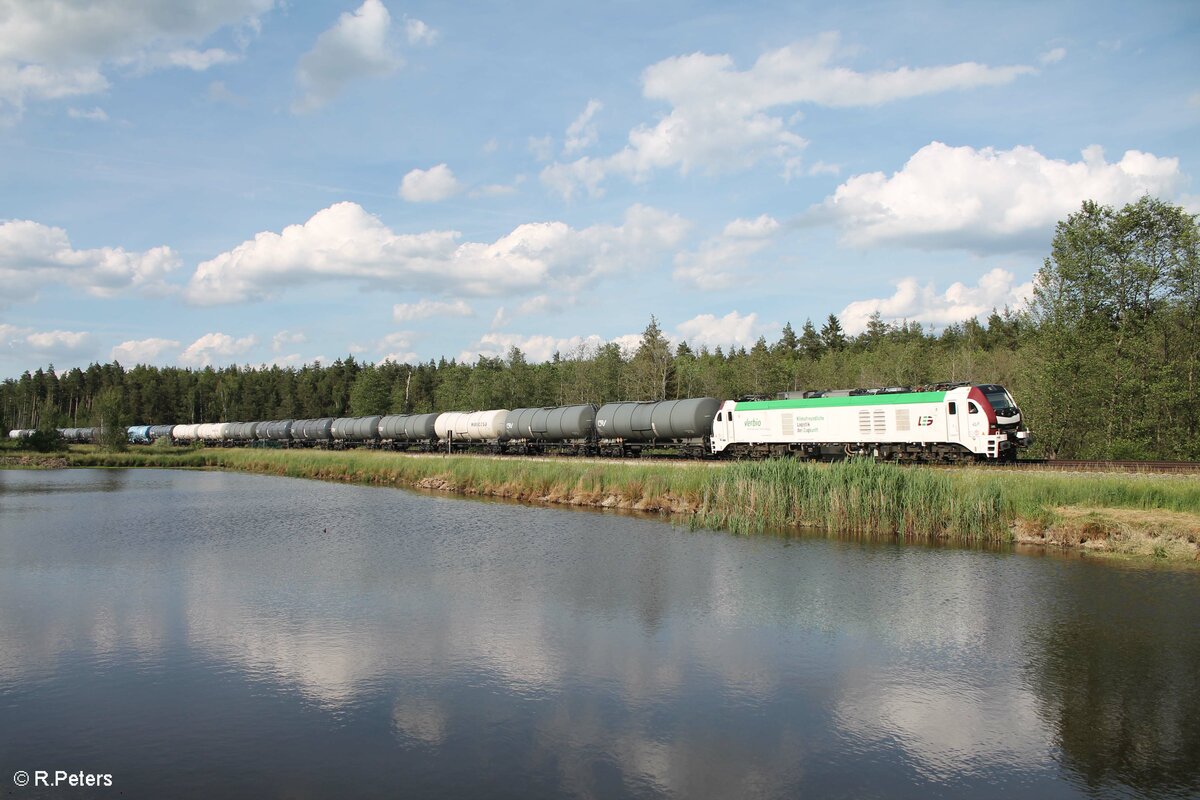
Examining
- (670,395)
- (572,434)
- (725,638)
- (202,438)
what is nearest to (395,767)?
(725,638)

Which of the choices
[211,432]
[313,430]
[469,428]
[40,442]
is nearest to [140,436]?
[211,432]

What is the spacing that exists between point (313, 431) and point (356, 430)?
8.53 m

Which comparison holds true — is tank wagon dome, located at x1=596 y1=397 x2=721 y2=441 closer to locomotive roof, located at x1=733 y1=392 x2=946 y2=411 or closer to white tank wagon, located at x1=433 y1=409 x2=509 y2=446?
locomotive roof, located at x1=733 y1=392 x2=946 y2=411

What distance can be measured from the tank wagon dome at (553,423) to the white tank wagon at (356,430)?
21603 millimetres

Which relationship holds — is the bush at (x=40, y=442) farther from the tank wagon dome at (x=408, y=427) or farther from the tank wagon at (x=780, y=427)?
the tank wagon at (x=780, y=427)

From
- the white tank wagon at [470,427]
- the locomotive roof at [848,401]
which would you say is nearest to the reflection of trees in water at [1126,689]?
the locomotive roof at [848,401]

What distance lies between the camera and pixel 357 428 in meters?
76.1

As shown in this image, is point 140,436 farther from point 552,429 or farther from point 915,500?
point 915,500

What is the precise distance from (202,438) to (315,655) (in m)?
96.3

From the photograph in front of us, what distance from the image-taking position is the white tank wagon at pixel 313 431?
80.3 metres

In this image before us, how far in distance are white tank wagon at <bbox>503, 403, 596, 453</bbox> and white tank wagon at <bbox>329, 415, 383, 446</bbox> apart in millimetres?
20864

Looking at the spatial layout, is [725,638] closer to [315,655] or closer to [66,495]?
[315,655]

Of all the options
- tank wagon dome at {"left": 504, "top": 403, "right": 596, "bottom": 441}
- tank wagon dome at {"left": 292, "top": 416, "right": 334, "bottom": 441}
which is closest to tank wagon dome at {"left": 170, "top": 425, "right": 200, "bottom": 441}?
tank wagon dome at {"left": 292, "top": 416, "right": 334, "bottom": 441}

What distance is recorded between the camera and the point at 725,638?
1473cm
